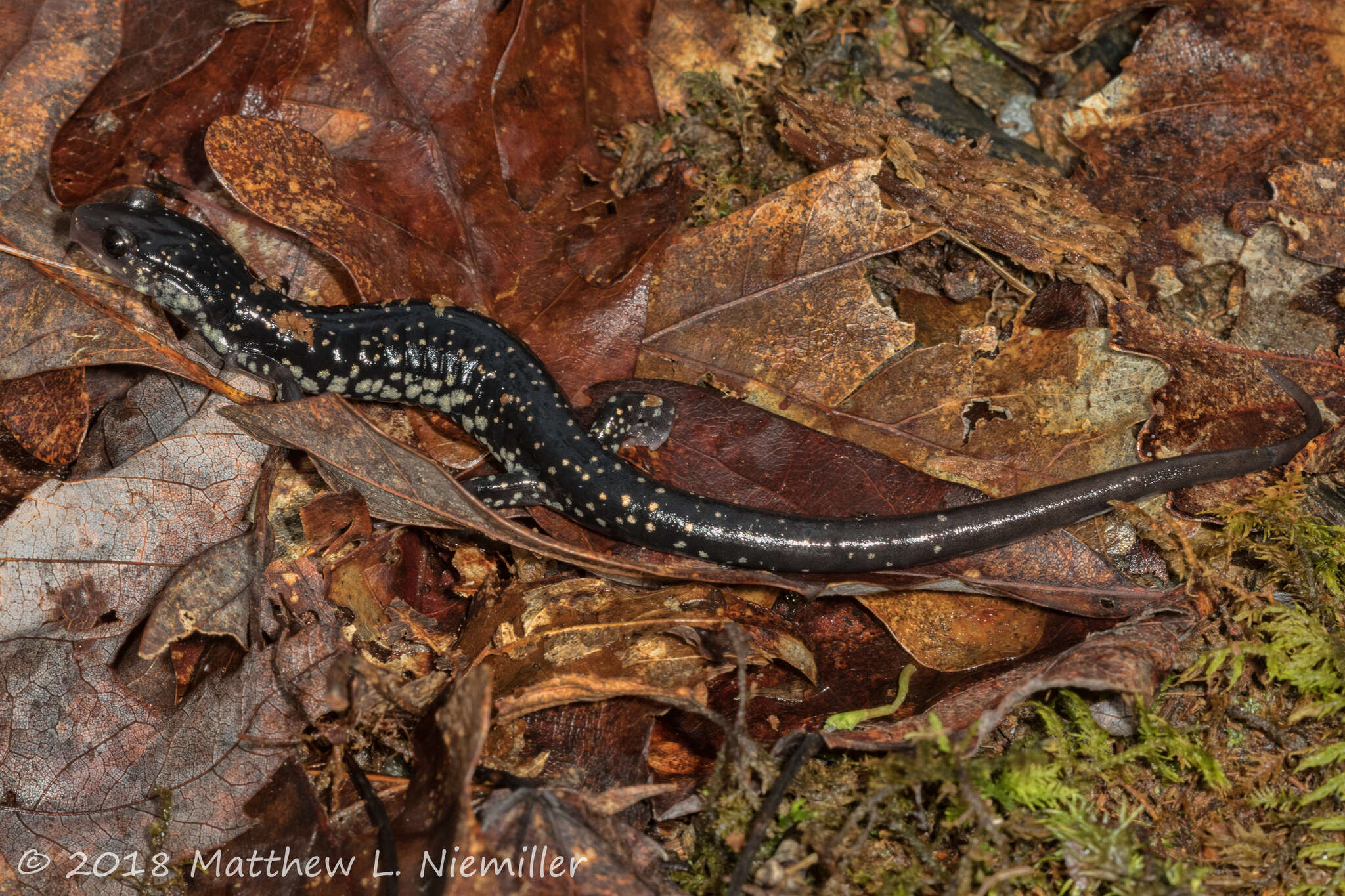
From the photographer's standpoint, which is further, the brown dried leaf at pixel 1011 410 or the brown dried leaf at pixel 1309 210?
the brown dried leaf at pixel 1309 210

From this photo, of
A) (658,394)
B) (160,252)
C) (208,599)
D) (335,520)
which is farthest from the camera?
(160,252)

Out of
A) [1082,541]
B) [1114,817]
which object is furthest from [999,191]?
[1114,817]

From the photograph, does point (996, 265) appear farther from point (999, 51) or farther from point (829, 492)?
point (999, 51)

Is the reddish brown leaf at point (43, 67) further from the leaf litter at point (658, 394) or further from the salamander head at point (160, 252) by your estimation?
the salamander head at point (160, 252)

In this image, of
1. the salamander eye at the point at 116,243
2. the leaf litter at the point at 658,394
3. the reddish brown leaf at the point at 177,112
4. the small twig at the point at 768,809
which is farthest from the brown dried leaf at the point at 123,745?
the reddish brown leaf at the point at 177,112

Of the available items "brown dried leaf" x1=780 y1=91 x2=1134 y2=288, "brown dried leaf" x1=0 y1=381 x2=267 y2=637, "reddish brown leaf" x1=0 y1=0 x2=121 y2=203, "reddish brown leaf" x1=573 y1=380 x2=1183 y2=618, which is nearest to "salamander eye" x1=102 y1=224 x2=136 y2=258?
"reddish brown leaf" x1=0 y1=0 x2=121 y2=203

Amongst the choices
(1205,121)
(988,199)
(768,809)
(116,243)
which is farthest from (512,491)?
(1205,121)
